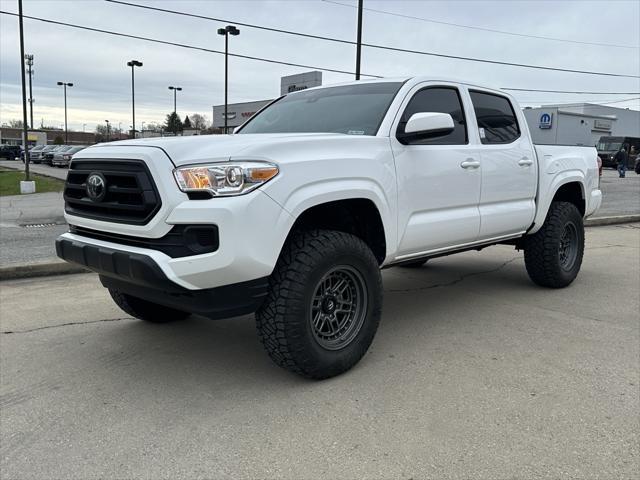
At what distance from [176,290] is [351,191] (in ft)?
4.02

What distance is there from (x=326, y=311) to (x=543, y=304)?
2772mm

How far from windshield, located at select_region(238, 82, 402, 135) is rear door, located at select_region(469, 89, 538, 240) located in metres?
1.08

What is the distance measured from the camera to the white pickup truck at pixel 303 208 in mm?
2934

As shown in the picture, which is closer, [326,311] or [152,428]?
[152,428]

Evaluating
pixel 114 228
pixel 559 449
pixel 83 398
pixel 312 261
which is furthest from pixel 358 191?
pixel 83 398

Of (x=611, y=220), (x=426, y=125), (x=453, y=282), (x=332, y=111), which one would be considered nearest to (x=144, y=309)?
(x=332, y=111)

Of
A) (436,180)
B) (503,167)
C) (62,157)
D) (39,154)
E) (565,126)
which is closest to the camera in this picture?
(436,180)

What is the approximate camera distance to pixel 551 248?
564cm

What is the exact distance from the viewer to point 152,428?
294 cm

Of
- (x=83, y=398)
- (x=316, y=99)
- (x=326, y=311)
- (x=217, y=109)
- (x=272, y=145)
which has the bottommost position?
(x=83, y=398)

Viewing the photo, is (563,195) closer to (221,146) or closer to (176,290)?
(221,146)

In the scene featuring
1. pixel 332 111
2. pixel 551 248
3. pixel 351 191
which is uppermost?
pixel 332 111

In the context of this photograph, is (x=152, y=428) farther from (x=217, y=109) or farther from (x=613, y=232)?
(x=217, y=109)

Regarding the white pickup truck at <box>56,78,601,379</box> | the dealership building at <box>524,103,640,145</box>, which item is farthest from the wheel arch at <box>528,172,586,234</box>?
the dealership building at <box>524,103,640,145</box>
